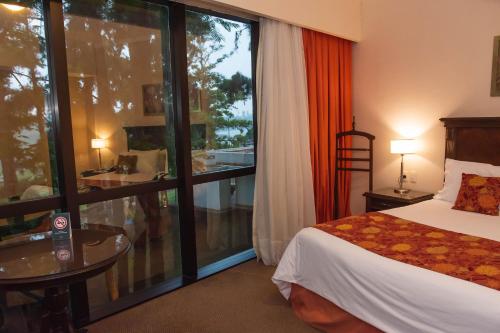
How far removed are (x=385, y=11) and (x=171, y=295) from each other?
3.53 m

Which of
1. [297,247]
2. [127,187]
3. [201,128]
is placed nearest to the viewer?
[297,247]

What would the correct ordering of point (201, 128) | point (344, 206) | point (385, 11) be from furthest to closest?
1. point (344, 206)
2. point (385, 11)
3. point (201, 128)

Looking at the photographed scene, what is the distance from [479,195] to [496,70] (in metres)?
1.14

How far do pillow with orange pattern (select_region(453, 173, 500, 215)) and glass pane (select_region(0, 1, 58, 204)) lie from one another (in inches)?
121

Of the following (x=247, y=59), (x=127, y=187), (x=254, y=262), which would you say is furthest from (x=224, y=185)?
(x=247, y=59)

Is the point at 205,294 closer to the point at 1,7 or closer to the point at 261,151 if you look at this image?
the point at 261,151

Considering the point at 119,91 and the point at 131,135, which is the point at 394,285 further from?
the point at 119,91

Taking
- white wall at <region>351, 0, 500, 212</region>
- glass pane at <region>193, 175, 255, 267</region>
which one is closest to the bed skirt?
glass pane at <region>193, 175, 255, 267</region>

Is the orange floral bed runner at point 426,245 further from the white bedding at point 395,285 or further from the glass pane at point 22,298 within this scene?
the glass pane at point 22,298

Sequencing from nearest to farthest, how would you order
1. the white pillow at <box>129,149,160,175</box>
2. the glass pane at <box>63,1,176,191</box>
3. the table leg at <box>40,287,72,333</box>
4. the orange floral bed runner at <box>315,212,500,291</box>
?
the orange floral bed runner at <box>315,212,500,291</box> < the table leg at <box>40,287,72,333</box> < the glass pane at <box>63,1,176,191</box> < the white pillow at <box>129,149,160,175</box>

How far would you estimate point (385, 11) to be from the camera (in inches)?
152

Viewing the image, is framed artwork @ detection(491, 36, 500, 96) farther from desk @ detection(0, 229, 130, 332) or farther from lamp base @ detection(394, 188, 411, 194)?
desk @ detection(0, 229, 130, 332)

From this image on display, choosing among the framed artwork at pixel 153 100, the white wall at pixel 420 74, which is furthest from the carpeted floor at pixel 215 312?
the white wall at pixel 420 74

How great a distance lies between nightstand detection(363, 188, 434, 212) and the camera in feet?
11.2
